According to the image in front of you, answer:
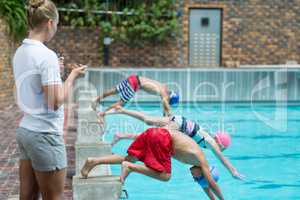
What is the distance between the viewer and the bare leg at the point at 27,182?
3029mm

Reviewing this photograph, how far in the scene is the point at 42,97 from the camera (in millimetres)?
2789

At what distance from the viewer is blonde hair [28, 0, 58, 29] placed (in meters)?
2.76

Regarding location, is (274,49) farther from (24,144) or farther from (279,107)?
(24,144)

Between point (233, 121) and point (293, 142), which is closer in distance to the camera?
point (293, 142)

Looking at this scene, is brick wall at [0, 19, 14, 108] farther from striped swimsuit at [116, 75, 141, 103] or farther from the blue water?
striped swimsuit at [116, 75, 141, 103]

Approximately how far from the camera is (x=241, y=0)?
19016 mm

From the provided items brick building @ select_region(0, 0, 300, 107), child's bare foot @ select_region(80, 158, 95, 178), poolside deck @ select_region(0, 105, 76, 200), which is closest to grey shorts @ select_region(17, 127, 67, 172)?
child's bare foot @ select_region(80, 158, 95, 178)

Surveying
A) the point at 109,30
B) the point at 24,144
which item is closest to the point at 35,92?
the point at 24,144

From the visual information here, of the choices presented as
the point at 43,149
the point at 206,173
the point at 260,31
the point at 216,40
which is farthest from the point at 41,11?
the point at 260,31

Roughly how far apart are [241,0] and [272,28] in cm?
150

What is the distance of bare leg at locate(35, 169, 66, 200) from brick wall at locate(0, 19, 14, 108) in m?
10.0

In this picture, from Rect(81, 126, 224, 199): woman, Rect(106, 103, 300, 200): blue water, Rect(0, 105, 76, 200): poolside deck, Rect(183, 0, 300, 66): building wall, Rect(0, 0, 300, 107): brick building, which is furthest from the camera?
Rect(183, 0, 300, 66): building wall

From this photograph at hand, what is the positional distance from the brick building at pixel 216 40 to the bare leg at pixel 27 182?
15.1 metres

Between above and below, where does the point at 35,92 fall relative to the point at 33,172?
above
